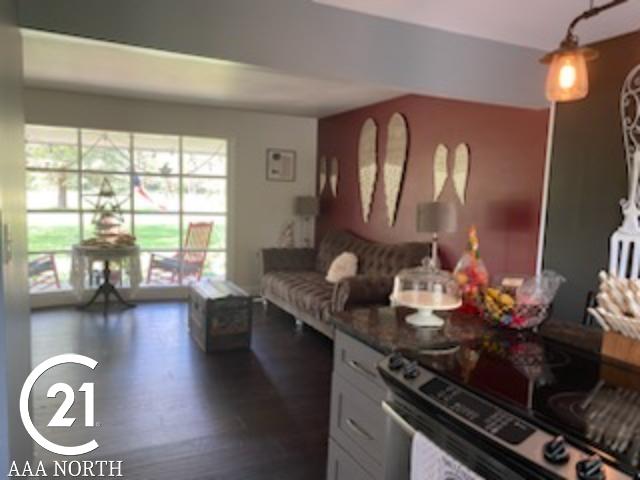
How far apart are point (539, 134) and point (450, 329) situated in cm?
194

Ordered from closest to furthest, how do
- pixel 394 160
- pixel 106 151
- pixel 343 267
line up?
pixel 394 160, pixel 343 267, pixel 106 151

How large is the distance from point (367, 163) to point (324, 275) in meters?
1.41

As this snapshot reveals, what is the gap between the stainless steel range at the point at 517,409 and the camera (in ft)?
3.40

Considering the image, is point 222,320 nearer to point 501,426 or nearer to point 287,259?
point 287,259

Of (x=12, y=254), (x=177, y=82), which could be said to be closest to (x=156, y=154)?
(x=177, y=82)

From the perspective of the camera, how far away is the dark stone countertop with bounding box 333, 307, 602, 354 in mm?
1732

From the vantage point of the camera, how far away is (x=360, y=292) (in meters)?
3.85

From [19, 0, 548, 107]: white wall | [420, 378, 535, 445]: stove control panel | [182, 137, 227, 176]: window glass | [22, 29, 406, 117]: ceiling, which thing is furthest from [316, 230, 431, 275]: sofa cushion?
Result: [420, 378, 535, 445]: stove control panel

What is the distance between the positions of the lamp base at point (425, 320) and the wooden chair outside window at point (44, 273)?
511 centimetres

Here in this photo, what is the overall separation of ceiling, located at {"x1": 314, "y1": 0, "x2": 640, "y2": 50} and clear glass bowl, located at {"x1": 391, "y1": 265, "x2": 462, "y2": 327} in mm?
1298

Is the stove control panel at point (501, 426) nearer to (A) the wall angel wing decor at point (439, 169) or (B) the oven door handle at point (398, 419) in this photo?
(B) the oven door handle at point (398, 419)

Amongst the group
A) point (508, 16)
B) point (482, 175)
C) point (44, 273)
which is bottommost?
point (44, 273)

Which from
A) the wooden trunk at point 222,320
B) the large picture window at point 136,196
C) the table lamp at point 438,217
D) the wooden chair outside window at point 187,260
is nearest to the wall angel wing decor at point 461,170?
the table lamp at point 438,217

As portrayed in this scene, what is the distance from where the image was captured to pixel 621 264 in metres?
2.63
